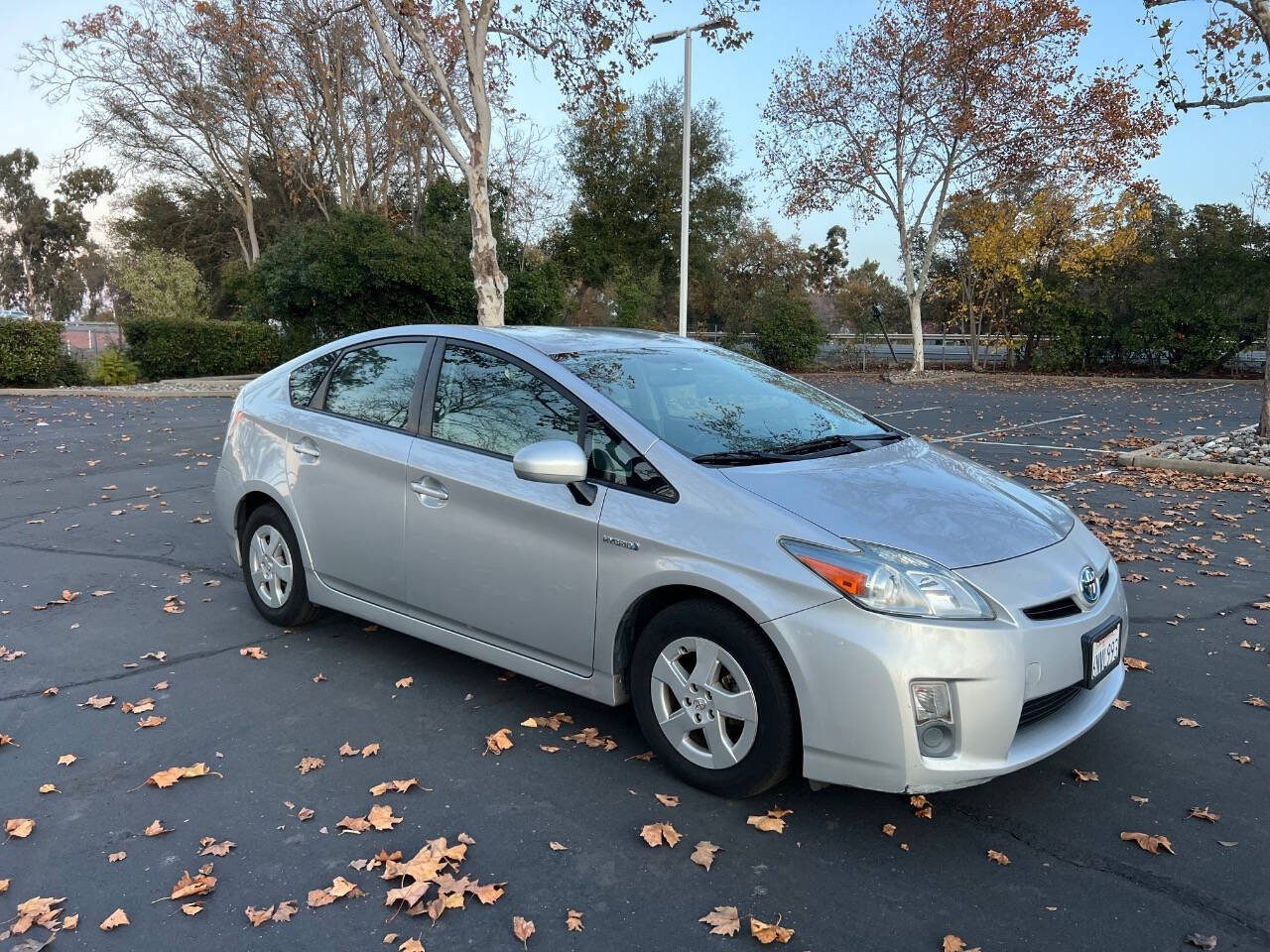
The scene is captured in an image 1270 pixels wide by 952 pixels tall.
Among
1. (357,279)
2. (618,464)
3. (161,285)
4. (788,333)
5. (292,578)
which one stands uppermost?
(161,285)

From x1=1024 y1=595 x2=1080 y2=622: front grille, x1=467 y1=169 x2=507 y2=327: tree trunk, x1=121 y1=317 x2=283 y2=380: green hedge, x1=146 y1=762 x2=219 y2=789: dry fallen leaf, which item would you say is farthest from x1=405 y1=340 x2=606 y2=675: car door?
x1=121 y1=317 x2=283 y2=380: green hedge

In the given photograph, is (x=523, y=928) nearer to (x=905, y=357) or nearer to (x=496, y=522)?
(x=496, y=522)

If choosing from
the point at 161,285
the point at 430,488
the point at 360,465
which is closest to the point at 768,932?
the point at 430,488

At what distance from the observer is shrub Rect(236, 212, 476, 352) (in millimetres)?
23938

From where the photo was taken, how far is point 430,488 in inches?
161

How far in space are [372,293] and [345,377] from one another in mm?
21019

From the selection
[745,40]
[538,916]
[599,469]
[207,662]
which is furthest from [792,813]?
[745,40]

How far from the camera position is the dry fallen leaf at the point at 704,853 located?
2.98 metres

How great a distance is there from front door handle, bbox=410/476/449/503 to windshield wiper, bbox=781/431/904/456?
4.70 feet

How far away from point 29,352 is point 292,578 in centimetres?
2081

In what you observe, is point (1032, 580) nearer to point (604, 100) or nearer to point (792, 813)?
point (792, 813)

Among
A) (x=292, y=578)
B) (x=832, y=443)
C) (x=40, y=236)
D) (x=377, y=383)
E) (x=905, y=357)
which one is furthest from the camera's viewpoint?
(x=40, y=236)

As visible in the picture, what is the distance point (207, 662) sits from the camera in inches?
186

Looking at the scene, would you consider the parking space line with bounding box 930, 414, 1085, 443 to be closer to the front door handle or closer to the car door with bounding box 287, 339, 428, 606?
the car door with bounding box 287, 339, 428, 606
